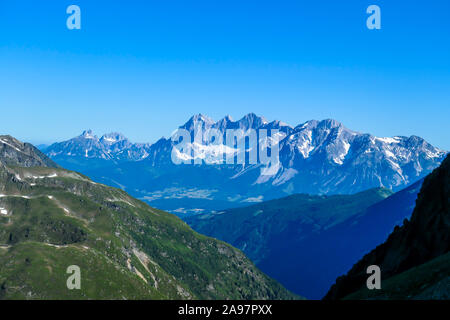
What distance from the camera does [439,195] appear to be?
114 meters

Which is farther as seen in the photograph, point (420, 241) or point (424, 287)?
point (420, 241)

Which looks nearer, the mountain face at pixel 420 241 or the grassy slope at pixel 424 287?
the grassy slope at pixel 424 287

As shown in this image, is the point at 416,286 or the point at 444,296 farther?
the point at 416,286

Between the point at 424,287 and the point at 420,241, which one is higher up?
the point at 424,287

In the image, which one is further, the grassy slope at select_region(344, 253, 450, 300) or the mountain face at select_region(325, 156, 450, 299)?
the mountain face at select_region(325, 156, 450, 299)
